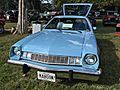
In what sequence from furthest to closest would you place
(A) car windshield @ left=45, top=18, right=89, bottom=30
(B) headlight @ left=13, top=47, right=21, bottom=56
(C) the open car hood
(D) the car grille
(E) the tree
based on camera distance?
(E) the tree → (C) the open car hood → (A) car windshield @ left=45, top=18, right=89, bottom=30 → (B) headlight @ left=13, top=47, right=21, bottom=56 → (D) the car grille

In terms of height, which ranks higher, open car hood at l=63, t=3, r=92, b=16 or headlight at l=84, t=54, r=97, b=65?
open car hood at l=63, t=3, r=92, b=16

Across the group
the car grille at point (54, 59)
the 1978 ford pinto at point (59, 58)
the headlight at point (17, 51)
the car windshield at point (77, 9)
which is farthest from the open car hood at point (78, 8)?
the car grille at point (54, 59)

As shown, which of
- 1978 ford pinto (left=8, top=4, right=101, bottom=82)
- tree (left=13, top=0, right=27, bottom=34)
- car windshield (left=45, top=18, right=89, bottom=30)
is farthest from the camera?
tree (left=13, top=0, right=27, bottom=34)

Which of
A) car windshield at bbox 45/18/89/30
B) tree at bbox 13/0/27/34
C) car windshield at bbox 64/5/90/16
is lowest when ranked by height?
tree at bbox 13/0/27/34

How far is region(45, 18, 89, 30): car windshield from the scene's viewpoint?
6914 millimetres

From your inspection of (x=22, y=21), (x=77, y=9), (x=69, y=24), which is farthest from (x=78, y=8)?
(x=22, y=21)

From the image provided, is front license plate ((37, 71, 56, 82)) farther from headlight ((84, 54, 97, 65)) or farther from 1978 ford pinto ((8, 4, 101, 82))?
headlight ((84, 54, 97, 65))

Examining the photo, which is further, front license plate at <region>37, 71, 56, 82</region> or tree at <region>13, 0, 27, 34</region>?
tree at <region>13, 0, 27, 34</region>

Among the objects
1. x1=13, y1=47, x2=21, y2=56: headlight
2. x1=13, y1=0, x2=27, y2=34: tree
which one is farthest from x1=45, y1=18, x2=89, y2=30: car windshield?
x1=13, y1=0, x2=27, y2=34: tree

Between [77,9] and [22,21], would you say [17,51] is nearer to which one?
[77,9]

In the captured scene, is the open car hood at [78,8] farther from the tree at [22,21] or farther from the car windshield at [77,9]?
the tree at [22,21]

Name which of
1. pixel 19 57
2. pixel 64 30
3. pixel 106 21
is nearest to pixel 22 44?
pixel 19 57

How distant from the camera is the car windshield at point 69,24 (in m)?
6.91

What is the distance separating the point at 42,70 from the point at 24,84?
0.70 meters
